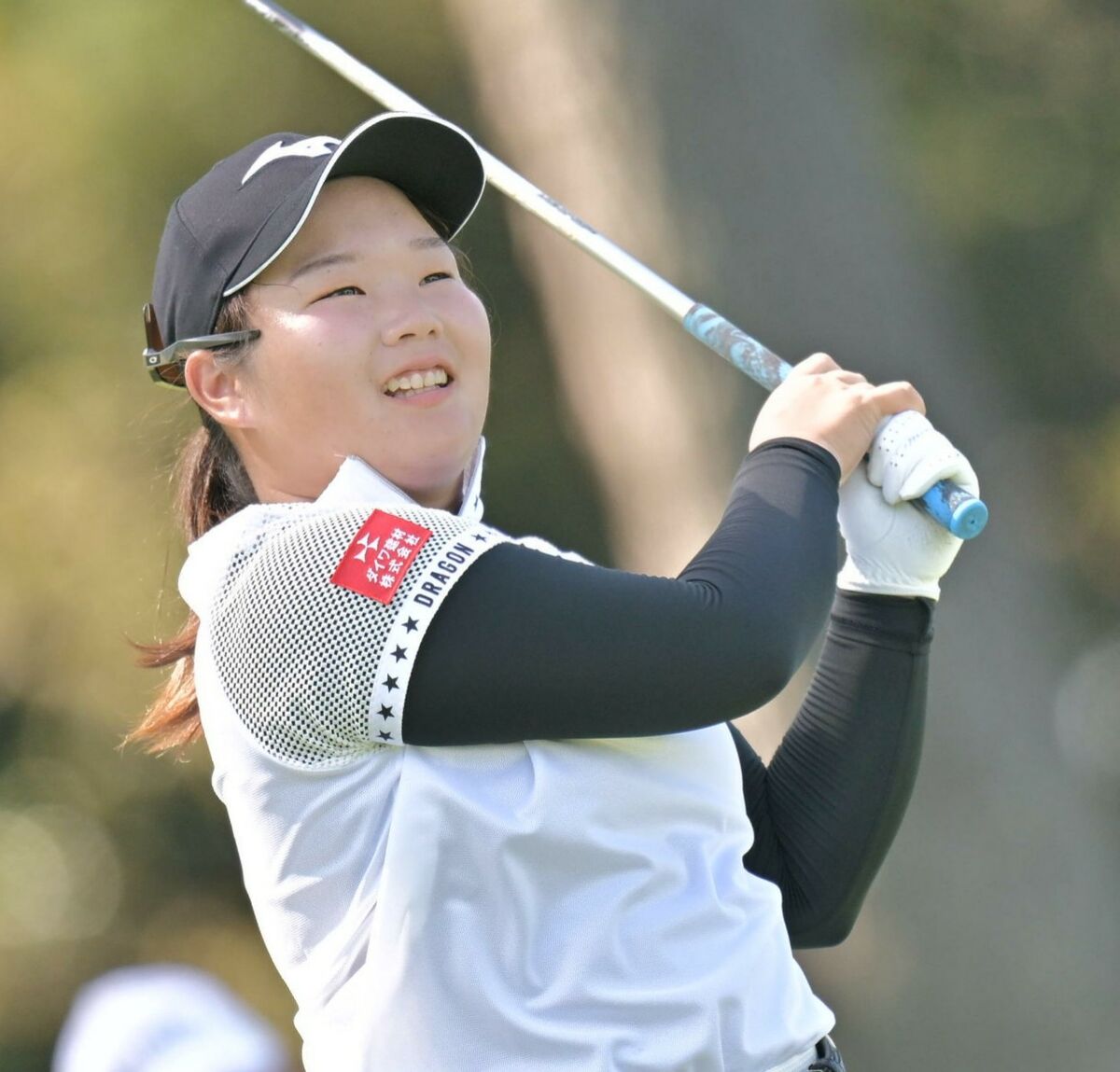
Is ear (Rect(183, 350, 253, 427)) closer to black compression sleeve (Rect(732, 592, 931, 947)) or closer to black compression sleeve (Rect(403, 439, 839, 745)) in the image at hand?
black compression sleeve (Rect(403, 439, 839, 745))

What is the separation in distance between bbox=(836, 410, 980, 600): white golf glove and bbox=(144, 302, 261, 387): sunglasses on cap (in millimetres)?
603

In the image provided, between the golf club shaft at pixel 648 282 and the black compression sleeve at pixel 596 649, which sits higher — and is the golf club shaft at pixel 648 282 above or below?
above

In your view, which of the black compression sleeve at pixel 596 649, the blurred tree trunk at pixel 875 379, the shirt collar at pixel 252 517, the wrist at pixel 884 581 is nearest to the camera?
the black compression sleeve at pixel 596 649

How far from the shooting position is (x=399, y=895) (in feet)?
4.78

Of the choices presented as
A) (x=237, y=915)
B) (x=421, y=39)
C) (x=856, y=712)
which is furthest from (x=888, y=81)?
(x=237, y=915)

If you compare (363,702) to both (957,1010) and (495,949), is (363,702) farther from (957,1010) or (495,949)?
(957,1010)

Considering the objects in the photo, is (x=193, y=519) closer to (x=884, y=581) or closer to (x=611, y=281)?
(x=884, y=581)

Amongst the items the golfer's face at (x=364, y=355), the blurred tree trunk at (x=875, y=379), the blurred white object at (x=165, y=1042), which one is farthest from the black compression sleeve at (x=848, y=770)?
the blurred tree trunk at (x=875, y=379)

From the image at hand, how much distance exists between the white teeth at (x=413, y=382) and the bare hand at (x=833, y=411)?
0.99 ft

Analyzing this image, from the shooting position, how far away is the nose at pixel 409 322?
1.66 metres

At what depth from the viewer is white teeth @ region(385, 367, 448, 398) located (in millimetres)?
1678

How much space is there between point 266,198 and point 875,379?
1.54m

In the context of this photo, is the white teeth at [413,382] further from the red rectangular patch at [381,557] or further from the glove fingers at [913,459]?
the glove fingers at [913,459]

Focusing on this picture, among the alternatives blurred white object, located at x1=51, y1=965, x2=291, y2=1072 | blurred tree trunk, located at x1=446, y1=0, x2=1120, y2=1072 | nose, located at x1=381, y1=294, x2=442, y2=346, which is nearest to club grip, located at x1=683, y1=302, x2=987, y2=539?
nose, located at x1=381, y1=294, x2=442, y2=346
